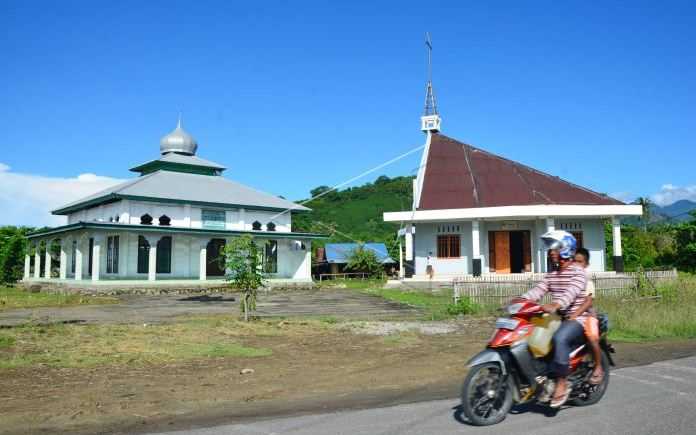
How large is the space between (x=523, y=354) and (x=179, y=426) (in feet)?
10.9

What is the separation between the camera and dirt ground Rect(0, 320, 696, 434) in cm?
570

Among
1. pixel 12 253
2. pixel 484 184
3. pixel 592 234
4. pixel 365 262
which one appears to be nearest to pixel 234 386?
pixel 484 184

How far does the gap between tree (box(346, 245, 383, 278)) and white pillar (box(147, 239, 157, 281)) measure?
16.7 m

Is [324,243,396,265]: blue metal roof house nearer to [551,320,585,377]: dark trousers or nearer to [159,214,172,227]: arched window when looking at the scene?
[159,214,172,227]: arched window

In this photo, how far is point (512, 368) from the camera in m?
5.34

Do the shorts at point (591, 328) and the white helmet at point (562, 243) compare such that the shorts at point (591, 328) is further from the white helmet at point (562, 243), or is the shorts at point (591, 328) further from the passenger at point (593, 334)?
the white helmet at point (562, 243)

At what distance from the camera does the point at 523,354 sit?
208 inches

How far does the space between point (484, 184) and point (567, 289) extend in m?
22.2

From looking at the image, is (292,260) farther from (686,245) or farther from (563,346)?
(563,346)

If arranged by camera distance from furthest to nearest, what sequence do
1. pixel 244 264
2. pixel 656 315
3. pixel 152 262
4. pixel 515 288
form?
pixel 152 262, pixel 515 288, pixel 244 264, pixel 656 315

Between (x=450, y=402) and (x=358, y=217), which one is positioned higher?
(x=358, y=217)

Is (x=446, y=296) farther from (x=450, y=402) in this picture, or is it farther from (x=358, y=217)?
(x=358, y=217)

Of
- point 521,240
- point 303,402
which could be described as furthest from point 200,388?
point 521,240

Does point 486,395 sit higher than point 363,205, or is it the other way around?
point 363,205
